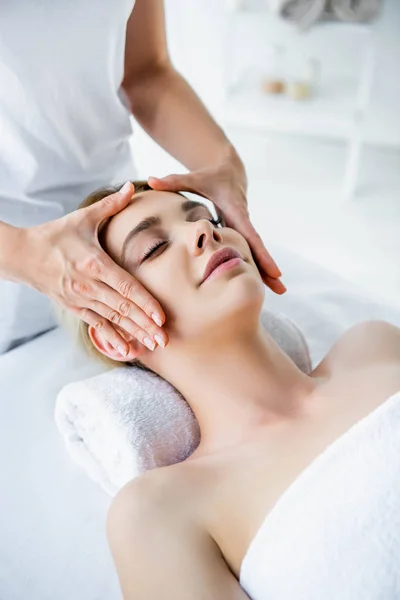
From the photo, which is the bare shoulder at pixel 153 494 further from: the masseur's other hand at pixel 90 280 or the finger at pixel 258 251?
the finger at pixel 258 251

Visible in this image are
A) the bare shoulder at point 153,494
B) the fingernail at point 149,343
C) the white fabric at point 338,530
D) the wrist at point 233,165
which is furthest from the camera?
the wrist at point 233,165

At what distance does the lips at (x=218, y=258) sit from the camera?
0.96 m

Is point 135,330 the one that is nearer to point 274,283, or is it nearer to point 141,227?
point 141,227

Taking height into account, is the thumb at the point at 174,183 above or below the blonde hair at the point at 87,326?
above

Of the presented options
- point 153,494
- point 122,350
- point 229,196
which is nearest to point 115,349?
point 122,350

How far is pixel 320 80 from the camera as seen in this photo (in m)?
3.34

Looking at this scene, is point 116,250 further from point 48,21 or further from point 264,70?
point 264,70

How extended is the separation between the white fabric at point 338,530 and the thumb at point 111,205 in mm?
511

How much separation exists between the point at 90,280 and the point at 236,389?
0.29 meters

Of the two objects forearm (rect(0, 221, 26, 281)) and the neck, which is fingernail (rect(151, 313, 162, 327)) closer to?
the neck

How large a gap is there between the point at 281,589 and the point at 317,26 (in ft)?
9.11

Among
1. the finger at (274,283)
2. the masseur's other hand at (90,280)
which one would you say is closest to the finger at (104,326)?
the masseur's other hand at (90,280)

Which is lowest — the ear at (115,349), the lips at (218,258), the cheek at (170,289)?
the ear at (115,349)

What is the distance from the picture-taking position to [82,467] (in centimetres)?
108
